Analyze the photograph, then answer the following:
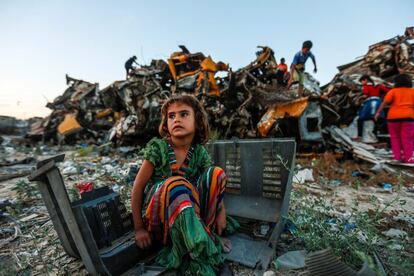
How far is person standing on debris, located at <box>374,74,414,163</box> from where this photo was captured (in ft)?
12.2

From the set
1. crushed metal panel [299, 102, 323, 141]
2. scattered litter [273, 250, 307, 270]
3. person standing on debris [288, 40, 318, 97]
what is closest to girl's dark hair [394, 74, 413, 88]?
crushed metal panel [299, 102, 323, 141]

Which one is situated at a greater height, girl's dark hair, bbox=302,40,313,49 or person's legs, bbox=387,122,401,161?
girl's dark hair, bbox=302,40,313,49

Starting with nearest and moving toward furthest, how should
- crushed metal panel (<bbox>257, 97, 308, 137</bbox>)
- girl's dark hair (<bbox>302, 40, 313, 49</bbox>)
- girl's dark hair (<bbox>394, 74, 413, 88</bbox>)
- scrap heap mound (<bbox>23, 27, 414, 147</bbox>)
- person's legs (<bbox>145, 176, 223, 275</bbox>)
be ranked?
1. person's legs (<bbox>145, 176, 223, 275</bbox>)
2. crushed metal panel (<bbox>257, 97, 308, 137</bbox>)
3. girl's dark hair (<bbox>394, 74, 413, 88</bbox>)
4. scrap heap mound (<bbox>23, 27, 414, 147</bbox>)
5. girl's dark hair (<bbox>302, 40, 313, 49</bbox>)

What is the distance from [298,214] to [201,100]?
352 cm

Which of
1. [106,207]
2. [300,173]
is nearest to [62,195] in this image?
[106,207]

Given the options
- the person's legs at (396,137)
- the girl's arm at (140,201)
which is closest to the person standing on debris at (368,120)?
the person's legs at (396,137)

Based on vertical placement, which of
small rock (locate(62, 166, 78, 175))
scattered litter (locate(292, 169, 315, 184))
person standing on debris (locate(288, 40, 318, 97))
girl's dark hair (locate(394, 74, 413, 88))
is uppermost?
person standing on debris (locate(288, 40, 318, 97))

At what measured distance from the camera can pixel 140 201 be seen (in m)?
1.30

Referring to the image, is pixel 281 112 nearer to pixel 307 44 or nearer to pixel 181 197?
pixel 307 44

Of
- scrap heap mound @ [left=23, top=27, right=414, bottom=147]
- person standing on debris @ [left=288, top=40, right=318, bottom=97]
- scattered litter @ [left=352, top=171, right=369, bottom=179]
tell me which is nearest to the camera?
scattered litter @ [left=352, top=171, right=369, bottom=179]

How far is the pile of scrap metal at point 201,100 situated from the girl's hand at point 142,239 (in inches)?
105

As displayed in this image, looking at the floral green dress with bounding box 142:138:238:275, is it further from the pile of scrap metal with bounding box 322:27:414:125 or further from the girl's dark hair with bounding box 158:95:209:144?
the pile of scrap metal with bounding box 322:27:414:125

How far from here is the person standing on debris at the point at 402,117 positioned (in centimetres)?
371

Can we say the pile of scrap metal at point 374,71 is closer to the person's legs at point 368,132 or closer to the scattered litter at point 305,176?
the person's legs at point 368,132
